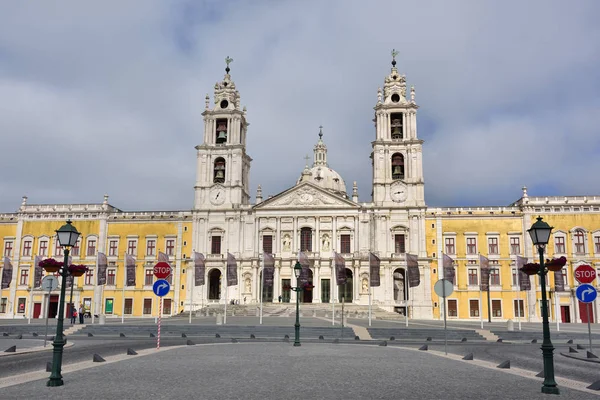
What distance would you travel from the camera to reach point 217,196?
204 ft

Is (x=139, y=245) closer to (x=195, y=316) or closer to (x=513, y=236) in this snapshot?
(x=195, y=316)

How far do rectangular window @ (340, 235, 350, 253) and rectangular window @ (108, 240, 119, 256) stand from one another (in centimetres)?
2582

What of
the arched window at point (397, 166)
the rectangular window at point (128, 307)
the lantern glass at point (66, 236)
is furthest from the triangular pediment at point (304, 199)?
the lantern glass at point (66, 236)

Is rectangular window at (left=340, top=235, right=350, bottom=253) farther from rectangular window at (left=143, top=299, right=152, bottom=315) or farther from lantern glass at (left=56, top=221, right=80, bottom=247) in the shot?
lantern glass at (left=56, top=221, right=80, bottom=247)

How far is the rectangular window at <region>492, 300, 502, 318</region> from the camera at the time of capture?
54.6 meters

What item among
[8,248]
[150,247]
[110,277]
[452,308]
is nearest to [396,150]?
[452,308]

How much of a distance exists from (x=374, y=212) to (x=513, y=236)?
14815 mm

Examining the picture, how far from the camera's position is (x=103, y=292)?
6000cm

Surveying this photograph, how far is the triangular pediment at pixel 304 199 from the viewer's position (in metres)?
60.1

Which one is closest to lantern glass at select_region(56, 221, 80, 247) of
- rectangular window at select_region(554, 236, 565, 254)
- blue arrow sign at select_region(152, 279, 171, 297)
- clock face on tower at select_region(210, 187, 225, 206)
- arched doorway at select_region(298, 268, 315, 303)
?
blue arrow sign at select_region(152, 279, 171, 297)

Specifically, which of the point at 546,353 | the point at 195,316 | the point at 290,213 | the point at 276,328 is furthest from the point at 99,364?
the point at 290,213

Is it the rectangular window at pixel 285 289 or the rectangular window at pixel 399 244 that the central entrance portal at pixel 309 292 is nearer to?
the rectangular window at pixel 285 289

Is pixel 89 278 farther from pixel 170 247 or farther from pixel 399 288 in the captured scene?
pixel 399 288

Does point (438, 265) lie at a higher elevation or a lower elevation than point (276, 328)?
higher
